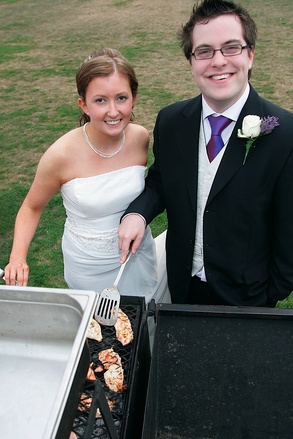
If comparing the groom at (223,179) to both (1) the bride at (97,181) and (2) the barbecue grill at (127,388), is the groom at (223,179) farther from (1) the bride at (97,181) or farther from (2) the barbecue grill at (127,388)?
(2) the barbecue grill at (127,388)

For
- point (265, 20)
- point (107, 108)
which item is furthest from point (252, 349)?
point (265, 20)

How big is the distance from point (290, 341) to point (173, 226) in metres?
0.74

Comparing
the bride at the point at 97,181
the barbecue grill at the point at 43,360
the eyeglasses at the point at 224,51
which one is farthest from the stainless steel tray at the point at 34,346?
the eyeglasses at the point at 224,51

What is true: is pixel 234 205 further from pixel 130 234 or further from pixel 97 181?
pixel 97 181

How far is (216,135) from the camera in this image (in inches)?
71.0

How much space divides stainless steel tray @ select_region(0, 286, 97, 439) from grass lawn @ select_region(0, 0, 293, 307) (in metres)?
2.36

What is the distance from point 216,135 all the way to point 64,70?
25.7 ft

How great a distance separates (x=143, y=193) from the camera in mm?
2150

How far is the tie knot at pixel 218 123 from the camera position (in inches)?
69.6

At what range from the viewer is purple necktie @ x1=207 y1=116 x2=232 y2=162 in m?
1.77

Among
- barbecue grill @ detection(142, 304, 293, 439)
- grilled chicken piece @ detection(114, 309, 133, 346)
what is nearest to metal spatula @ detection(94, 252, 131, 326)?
grilled chicken piece @ detection(114, 309, 133, 346)

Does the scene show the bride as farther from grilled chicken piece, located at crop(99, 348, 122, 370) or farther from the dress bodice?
grilled chicken piece, located at crop(99, 348, 122, 370)

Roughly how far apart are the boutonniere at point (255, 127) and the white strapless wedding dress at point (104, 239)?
728 mm

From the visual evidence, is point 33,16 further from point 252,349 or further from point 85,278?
point 252,349
